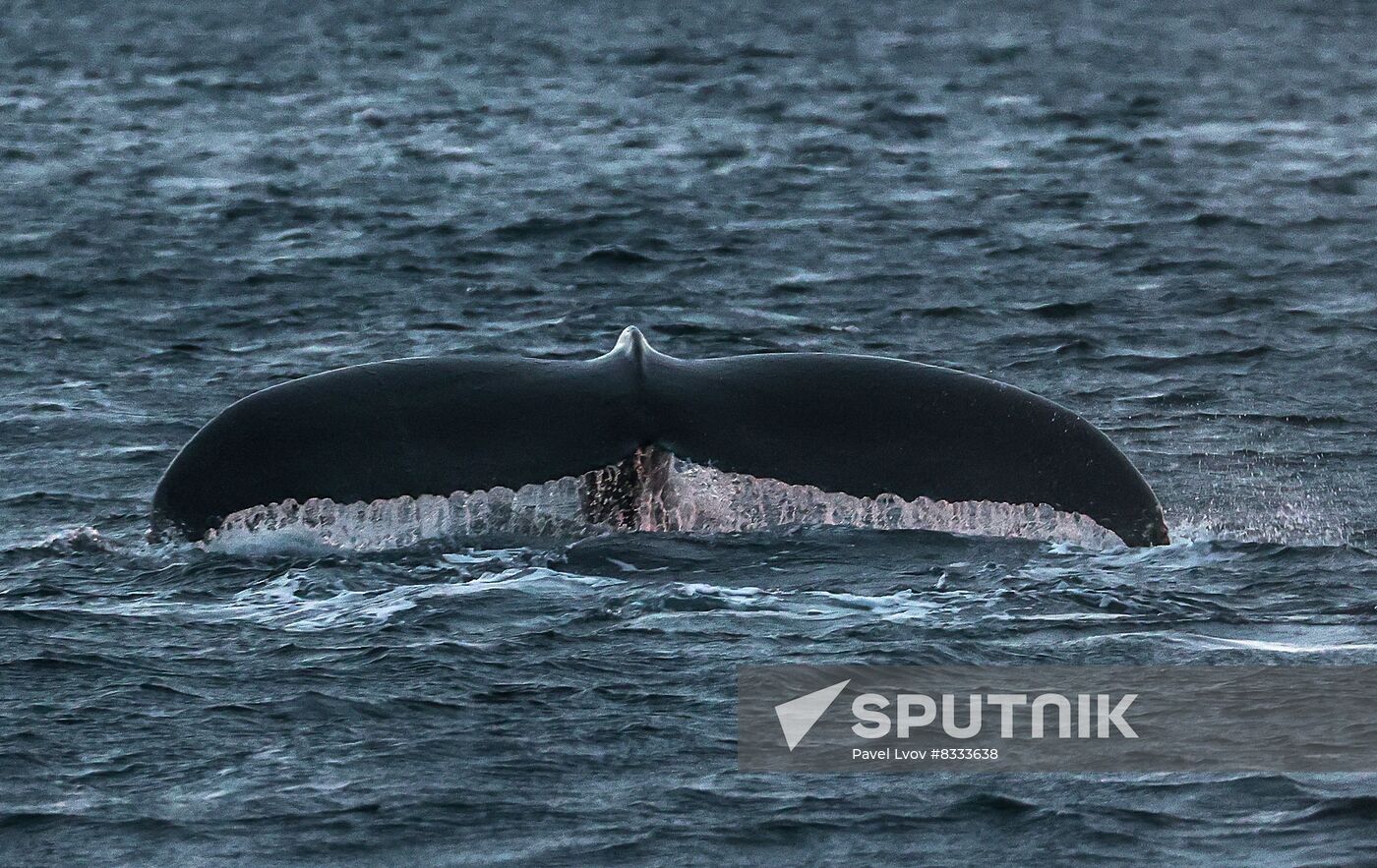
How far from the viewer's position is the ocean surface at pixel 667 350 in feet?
22.2

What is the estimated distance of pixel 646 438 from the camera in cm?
810

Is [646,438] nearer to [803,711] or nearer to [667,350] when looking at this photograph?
[803,711]

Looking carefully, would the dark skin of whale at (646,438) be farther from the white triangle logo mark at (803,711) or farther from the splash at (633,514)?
the white triangle logo mark at (803,711)

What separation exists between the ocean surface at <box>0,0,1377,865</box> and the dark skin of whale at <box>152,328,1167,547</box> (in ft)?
1.90

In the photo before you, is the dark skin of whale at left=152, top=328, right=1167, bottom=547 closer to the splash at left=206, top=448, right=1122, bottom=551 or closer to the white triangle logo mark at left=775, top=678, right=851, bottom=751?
the splash at left=206, top=448, right=1122, bottom=551

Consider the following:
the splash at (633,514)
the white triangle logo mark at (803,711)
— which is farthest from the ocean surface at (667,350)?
the white triangle logo mark at (803,711)

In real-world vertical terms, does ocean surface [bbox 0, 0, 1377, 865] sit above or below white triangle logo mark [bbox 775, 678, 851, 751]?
above

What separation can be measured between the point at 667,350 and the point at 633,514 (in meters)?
5.94

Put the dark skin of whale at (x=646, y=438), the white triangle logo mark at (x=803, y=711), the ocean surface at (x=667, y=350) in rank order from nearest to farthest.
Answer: the ocean surface at (x=667, y=350) → the white triangle logo mark at (x=803, y=711) → the dark skin of whale at (x=646, y=438)

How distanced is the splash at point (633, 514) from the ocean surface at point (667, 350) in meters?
0.10

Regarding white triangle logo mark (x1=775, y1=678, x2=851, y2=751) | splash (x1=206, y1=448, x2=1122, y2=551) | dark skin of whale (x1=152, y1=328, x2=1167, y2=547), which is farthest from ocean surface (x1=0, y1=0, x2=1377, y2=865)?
dark skin of whale (x1=152, y1=328, x2=1167, y2=547)

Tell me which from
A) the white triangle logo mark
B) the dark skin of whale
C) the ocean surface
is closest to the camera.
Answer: the ocean surface

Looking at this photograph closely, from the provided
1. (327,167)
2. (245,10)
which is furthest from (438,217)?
(245,10)

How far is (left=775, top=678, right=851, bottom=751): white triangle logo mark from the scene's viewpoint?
7332mm
